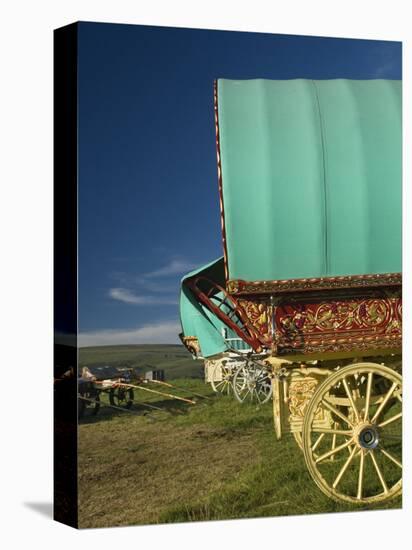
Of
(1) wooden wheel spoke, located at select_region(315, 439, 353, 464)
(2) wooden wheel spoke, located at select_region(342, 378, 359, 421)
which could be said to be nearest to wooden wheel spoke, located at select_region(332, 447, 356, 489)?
(1) wooden wheel spoke, located at select_region(315, 439, 353, 464)

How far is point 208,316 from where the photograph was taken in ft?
37.6

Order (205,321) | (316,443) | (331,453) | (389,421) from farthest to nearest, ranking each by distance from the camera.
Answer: (389,421) → (316,443) → (331,453) → (205,321)

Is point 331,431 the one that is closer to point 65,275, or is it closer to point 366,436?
point 366,436

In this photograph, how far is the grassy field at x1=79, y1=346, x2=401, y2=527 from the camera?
34.9ft

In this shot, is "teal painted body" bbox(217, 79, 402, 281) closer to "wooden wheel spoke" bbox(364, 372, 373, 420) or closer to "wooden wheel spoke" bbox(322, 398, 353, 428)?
"wooden wheel spoke" bbox(364, 372, 373, 420)

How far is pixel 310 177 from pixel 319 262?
2.53ft

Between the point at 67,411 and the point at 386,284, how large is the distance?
3148 millimetres

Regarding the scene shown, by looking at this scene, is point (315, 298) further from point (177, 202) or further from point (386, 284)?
point (177, 202)

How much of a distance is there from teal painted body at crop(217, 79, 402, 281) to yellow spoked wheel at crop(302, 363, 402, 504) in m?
1.11

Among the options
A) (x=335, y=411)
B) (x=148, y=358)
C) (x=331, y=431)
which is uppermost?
(x=148, y=358)

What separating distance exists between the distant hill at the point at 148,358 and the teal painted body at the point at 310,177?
0.88m

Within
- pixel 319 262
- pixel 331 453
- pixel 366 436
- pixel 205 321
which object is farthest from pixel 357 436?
pixel 205 321

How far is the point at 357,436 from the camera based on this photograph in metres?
11.6

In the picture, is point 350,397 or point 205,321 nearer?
point 205,321
